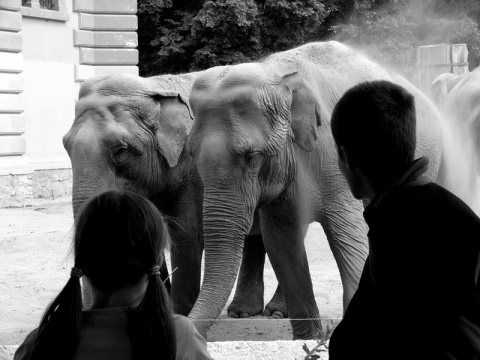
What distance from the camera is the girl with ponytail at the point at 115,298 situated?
2537 mm

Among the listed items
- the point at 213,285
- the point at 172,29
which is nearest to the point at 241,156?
the point at 213,285

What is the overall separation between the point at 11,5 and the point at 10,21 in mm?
292

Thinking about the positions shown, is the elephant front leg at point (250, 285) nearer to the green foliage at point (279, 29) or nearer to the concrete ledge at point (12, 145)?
the concrete ledge at point (12, 145)

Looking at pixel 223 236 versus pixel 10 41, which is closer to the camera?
pixel 223 236

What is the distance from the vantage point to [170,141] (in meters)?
7.75

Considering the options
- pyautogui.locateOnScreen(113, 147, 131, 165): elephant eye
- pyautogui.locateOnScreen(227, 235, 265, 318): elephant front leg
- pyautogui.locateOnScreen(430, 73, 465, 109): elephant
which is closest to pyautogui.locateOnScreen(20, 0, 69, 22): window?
pyautogui.locateOnScreen(430, 73, 465, 109): elephant

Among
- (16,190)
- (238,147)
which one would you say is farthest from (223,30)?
(238,147)

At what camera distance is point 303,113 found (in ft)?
22.8

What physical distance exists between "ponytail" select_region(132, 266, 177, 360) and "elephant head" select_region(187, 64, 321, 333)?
3.61 meters

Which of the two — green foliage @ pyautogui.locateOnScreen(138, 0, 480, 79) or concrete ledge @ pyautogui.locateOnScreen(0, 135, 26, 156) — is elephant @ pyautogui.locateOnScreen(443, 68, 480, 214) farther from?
green foliage @ pyautogui.locateOnScreen(138, 0, 480, 79)

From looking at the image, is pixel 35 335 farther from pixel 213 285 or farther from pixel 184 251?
pixel 184 251

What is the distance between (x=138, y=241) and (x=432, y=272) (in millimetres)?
752

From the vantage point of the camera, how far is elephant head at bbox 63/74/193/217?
7430 millimetres

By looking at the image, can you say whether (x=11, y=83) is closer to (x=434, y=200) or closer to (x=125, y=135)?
(x=125, y=135)
